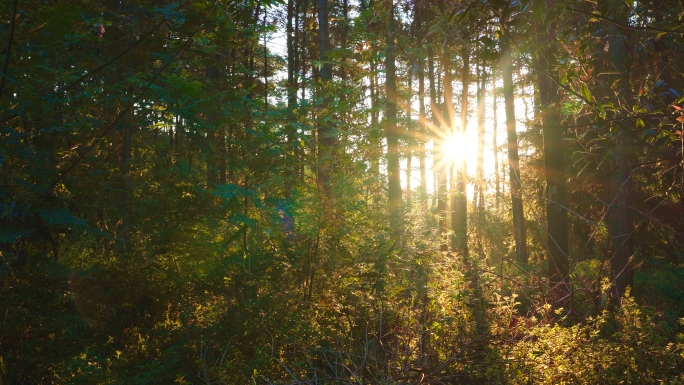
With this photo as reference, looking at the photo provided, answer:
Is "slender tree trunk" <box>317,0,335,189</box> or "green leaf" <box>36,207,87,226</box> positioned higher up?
"slender tree trunk" <box>317,0,335,189</box>

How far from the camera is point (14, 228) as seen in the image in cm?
429

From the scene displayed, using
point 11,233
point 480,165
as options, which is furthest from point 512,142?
point 11,233

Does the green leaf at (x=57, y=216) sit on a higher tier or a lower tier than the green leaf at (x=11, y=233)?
higher

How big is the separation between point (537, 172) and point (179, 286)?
1185 centimetres

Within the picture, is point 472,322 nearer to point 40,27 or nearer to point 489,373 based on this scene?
point 489,373

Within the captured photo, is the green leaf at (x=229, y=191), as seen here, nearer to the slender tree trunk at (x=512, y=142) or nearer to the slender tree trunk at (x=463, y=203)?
the slender tree trunk at (x=512, y=142)

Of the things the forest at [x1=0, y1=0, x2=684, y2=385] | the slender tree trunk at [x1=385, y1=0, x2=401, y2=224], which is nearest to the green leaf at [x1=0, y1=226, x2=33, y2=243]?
the forest at [x1=0, y1=0, x2=684, y2=385]

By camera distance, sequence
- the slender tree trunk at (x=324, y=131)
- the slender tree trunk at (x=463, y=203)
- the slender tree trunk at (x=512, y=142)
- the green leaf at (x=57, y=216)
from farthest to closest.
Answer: the slender tree trunk at (x=463, y=203), the slender tree trunk at (x=512, y=142), the slender tree trunk at (x=324, y=131), the green leaf at (x=57, y=216)

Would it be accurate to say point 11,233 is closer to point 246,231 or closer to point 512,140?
point 246,231

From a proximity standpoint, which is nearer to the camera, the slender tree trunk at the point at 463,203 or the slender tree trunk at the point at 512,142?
the slender tree trunk at the point at 512,142

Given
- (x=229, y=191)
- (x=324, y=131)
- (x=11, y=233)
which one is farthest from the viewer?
(x=324, y=131)

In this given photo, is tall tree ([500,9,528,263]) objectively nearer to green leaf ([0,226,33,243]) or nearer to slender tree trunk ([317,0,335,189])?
slender tree trunk ([317,0,335,189])

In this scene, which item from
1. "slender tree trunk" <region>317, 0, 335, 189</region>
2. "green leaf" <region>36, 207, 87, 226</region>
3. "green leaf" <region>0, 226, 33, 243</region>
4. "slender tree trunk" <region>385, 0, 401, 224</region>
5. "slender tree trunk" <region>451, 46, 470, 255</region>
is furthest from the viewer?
"slender tree trunk" <region>451, 46, 470, 255</region>

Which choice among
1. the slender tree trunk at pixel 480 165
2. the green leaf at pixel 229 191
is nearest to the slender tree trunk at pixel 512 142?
the slender tree trunk at pixel 480 165
